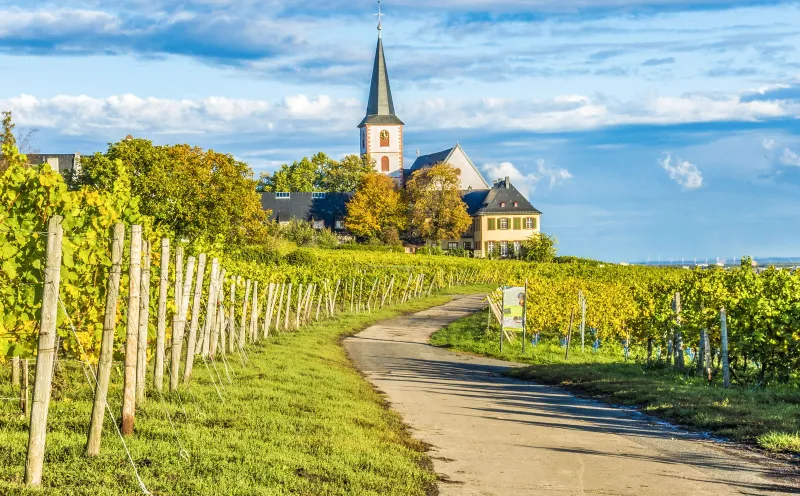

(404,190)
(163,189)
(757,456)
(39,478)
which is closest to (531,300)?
(757,456)

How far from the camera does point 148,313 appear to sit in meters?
11.5

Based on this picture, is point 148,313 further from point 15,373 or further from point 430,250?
point 430,250

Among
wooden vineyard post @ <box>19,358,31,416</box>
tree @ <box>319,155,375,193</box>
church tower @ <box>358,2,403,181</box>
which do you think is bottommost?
wooden vineyard post @ <box>19,358,31,416</box>

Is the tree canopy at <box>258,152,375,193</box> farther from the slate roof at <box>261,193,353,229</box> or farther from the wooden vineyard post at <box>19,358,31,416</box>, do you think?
Answer: the wooden vineyard post at <box>19,358,31,416</box>

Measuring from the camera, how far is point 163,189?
51875mm

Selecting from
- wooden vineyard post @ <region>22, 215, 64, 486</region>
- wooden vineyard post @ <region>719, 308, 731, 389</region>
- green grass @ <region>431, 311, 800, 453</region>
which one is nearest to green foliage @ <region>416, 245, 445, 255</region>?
green grass @ <region>431, 311, 800, 453</region>

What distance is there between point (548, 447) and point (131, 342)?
4.96m

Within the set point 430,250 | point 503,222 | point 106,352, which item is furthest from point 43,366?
point 503,222

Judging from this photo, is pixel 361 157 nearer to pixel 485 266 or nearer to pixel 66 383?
pixel 485 266

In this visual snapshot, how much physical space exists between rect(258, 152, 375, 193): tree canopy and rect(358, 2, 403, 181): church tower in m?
3.18

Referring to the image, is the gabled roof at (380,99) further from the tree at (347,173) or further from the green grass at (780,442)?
the green grass at (780,442)

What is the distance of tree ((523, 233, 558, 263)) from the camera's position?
300ft

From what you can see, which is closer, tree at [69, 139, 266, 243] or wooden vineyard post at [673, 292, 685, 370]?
wooden vineyard post at [673, 292, 685, 370]

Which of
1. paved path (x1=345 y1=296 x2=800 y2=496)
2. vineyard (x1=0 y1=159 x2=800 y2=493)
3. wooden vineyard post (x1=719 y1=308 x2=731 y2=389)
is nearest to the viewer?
vineyard (x1=0 y1=159 x2=800 y2=493)
